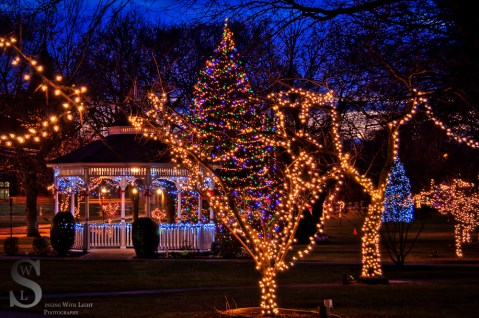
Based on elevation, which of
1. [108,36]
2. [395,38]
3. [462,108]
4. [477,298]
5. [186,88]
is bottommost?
[477,298]

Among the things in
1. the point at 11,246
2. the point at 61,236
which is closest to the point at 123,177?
the point at 61,236

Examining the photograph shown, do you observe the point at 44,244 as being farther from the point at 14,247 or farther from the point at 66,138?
the point at 66,138

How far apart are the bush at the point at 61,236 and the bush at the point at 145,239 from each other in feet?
8.76

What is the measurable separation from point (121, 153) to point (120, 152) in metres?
0.12

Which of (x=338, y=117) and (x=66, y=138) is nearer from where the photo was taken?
(x=338, y=117)

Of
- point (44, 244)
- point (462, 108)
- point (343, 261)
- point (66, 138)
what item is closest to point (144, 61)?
point (66, 138)

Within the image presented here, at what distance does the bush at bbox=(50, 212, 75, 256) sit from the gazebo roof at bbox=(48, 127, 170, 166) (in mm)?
2547

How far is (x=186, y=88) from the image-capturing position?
1535 inches

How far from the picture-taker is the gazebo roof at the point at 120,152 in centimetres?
2758

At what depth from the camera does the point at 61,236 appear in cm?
2664

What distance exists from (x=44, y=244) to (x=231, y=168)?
26.9 ft

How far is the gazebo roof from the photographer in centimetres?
2758

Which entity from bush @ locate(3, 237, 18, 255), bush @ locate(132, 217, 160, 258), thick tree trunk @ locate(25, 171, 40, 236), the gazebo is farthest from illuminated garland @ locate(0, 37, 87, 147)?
thick tree trunk @ locate(25, 171, 40, 236)

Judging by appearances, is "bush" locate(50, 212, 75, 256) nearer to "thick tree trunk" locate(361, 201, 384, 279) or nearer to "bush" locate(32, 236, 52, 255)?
"bush" locate(32, 236, 52, 255)
